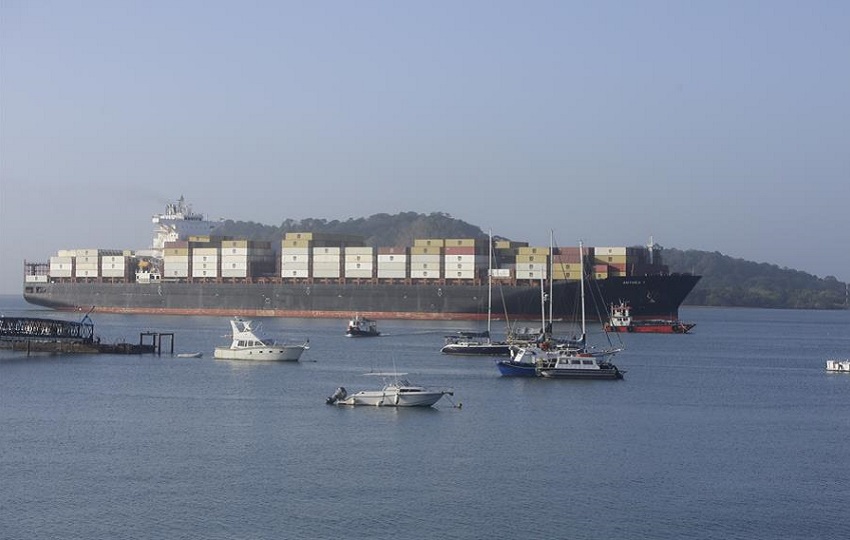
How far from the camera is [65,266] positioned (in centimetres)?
11250

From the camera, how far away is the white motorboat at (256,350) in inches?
2120

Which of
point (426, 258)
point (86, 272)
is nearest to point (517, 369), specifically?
point (426, 258)

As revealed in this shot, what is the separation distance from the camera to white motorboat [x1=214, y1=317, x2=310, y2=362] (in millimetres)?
53844

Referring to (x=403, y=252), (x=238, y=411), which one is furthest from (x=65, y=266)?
(x=238, y=411)

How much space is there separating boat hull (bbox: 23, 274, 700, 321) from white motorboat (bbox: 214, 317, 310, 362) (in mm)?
33131

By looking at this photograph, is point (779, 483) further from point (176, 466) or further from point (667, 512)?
point (176, 466)

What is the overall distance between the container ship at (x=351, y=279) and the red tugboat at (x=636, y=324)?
1219 mm

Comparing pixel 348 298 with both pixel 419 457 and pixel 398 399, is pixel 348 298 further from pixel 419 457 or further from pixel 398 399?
pixel 419 457

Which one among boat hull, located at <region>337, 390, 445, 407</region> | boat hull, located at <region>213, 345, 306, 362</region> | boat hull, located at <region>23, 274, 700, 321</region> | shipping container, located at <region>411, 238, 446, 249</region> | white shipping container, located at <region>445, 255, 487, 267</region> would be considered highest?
shipping container, located at <region>411, 238, 446, 249</region>

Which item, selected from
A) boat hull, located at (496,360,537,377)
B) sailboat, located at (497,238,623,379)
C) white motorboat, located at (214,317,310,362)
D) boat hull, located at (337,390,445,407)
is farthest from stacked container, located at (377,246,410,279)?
boat hull, located at (337,390,445,407)

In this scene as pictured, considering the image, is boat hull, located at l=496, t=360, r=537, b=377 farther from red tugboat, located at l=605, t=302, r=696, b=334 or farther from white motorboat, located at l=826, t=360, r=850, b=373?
red tugboat, located at l=605, t=302, r=696, b=334

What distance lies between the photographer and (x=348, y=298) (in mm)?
97375

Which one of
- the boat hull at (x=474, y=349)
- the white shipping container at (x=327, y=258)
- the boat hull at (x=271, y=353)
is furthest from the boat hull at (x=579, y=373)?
the white shipping container at (x=327, y=258)

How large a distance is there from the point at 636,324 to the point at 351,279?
24599 millimetres
